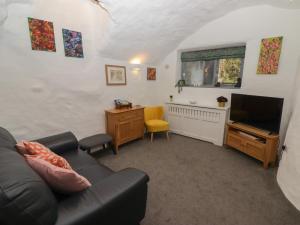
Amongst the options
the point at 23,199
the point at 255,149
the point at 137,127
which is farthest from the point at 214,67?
the point at 23,199

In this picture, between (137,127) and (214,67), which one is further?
(214,67)

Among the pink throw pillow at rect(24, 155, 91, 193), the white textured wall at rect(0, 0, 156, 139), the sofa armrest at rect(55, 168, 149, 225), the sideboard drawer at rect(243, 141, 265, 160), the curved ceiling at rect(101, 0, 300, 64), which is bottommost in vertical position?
the sideboard drawer at rect(243, 141, 265, 160)

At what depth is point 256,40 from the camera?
9.06ft

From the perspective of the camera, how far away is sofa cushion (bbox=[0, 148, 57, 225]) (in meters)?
0.69

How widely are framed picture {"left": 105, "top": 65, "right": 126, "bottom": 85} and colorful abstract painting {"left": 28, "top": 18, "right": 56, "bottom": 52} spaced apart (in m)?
0.98

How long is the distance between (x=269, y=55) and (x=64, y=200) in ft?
11.1

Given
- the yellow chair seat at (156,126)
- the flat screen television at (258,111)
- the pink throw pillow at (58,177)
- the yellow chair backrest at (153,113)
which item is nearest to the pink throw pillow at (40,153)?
the pink throw pillow at (58,177)

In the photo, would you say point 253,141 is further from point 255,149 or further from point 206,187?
point 206,187

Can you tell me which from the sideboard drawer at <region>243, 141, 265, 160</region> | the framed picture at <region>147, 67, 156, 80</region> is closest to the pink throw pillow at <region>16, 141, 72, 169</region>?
the sideboard drawer at <region>243, 141, 265, 160</region>

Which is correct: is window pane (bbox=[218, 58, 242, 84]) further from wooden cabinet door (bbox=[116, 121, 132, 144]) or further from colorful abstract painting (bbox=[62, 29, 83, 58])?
colorful abstract painting (bbox=[62, 29, 83, 58])

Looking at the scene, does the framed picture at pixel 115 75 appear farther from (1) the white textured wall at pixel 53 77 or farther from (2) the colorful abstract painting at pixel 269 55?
(2) the colorful abstract painting at pixel 269 55

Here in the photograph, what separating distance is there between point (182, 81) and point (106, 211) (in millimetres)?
3392

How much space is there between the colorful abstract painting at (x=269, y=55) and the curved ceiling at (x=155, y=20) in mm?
499

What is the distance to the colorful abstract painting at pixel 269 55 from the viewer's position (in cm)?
255
